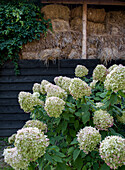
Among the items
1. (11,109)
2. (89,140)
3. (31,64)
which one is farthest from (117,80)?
(11,109)

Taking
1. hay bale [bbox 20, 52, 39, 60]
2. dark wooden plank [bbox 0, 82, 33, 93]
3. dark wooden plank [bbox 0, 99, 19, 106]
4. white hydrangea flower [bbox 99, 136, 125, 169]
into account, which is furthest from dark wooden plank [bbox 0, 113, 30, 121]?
white hydrangea flower [bbox 99, 136, 125, 169]

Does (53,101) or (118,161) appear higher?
(53,101)

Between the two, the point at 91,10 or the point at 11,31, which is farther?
Result: the point at 91,10

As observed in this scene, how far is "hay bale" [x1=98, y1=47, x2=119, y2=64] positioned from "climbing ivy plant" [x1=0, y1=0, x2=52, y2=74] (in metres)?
1.40

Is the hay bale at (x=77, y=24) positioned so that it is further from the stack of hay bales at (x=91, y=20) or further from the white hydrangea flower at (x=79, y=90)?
the white hydrangea flower at (x=79, y=90)

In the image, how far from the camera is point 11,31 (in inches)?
144

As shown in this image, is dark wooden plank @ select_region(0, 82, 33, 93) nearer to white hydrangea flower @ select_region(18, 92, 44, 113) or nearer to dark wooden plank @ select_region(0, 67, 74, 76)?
dark wooden plank @ select_region(0, 67, 74, 76)

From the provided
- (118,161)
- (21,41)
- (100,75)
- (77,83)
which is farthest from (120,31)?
(118,161)

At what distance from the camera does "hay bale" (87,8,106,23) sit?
4105mm

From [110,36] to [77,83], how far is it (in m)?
3.18

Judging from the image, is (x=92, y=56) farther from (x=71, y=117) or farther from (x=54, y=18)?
(x=71, y=117)

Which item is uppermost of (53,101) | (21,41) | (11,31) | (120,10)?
(120,10)

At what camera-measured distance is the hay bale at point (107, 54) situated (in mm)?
3720

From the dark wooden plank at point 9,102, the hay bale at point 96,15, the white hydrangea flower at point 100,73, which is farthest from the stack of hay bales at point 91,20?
the white hydrangea flower at point 100,73
